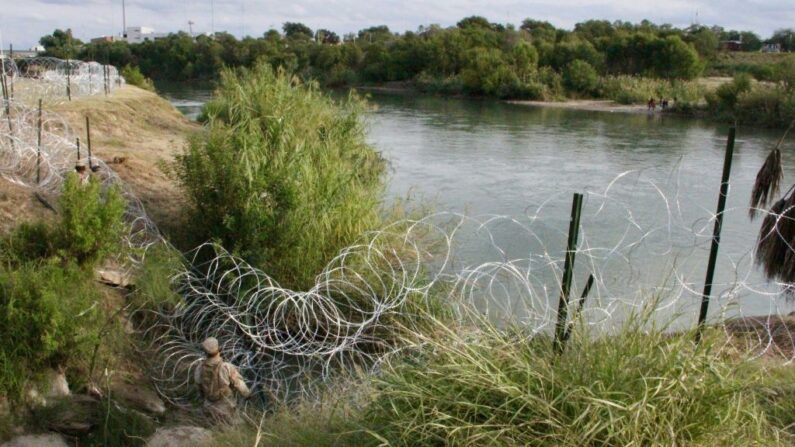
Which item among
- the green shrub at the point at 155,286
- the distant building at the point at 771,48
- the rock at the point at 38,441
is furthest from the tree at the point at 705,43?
the rock at the point at 38,441

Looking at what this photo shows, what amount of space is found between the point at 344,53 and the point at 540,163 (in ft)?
152

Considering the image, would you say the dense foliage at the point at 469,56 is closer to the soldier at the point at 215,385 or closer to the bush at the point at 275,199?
the bush at the point at 275,199

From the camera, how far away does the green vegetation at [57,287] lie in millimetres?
5312

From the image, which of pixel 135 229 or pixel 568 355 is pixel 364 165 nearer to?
pixel 135 229

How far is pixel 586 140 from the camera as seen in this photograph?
2600cm

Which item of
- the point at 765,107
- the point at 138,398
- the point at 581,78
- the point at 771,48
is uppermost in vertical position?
the point at 771,48

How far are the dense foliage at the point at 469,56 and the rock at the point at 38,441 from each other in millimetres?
45326

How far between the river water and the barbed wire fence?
71 millimetres

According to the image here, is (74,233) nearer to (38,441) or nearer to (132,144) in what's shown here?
(38,441)

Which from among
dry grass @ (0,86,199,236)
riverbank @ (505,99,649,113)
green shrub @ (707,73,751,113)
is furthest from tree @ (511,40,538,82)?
dry grass @ (0,86,199,236)

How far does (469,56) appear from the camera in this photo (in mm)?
57500

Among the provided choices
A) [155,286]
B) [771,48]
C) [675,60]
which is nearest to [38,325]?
[155,286]

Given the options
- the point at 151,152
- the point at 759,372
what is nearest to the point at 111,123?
the point at 151,152

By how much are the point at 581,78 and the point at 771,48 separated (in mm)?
38158
